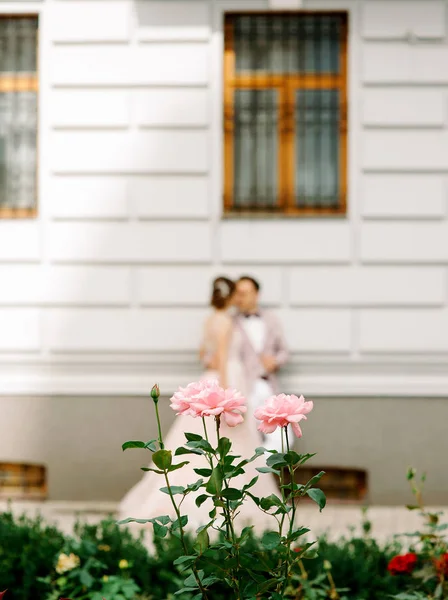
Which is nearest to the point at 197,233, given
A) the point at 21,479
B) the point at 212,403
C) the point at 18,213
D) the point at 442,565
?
the point at 18,213

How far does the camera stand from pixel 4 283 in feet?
32.1

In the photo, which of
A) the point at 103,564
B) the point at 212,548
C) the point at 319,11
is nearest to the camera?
the point at 212,548

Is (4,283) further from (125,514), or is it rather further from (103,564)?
(103,564)

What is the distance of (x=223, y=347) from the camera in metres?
9.10

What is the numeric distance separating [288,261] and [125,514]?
8.51 ft

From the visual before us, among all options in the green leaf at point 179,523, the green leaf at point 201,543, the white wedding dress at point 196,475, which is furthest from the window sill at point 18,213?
the green leaf at point 201,543

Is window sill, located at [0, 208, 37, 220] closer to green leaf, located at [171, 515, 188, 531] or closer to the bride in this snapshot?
the bride

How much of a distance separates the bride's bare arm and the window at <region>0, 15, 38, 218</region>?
2206mm

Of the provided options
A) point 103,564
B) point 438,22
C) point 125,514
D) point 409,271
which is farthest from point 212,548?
point 438,22

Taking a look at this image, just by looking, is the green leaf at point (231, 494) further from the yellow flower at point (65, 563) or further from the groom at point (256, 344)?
the groom at point (256, 344)

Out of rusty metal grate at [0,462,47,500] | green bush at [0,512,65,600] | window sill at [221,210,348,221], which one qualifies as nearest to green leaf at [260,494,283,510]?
green bush at [0,512,65,600]

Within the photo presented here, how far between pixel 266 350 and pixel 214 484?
21.9 ft

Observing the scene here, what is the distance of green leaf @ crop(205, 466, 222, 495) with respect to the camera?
281 centimetres

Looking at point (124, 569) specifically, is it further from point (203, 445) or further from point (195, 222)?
point (195, 222)
